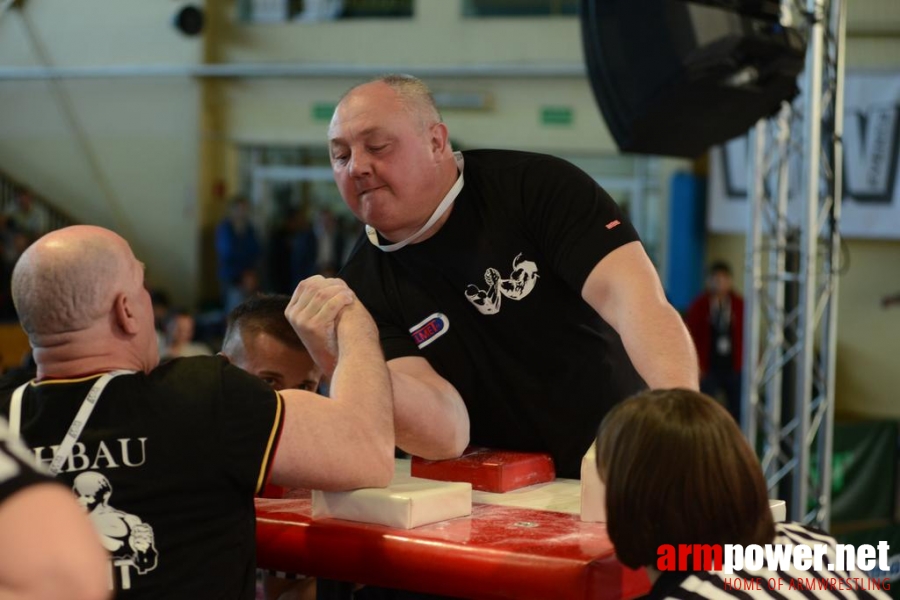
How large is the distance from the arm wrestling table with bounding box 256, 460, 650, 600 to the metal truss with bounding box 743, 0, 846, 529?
3241 millimetres

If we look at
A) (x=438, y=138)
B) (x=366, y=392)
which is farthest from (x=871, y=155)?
(x=366, y=392)

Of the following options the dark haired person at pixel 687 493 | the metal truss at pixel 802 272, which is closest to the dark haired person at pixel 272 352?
the dark haired person at pixel 687 493

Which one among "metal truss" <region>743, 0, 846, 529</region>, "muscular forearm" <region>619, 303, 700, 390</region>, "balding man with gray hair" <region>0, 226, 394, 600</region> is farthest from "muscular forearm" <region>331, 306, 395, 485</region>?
"metal truss" <region>743, 0, 846, 529</region>

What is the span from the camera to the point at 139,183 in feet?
44.7

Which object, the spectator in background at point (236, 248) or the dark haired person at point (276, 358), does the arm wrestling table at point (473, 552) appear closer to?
the dark haired person at point (276, 358)

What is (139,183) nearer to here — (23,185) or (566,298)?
(23,185)

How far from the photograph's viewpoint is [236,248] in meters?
12.3

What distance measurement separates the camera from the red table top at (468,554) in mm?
1677

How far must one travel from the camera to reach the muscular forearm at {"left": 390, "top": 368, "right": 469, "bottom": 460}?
2133mm

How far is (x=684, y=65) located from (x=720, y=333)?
5950 mm

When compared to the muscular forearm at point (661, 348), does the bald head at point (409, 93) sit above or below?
above

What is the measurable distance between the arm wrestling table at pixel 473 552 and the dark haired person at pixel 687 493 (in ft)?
0.39

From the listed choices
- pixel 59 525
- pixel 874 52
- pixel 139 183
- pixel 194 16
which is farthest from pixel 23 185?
pixel 59 525

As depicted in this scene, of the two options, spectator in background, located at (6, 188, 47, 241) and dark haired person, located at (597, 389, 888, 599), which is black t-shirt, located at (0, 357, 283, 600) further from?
spectator in background, located at (6, 188, 47, 241)
